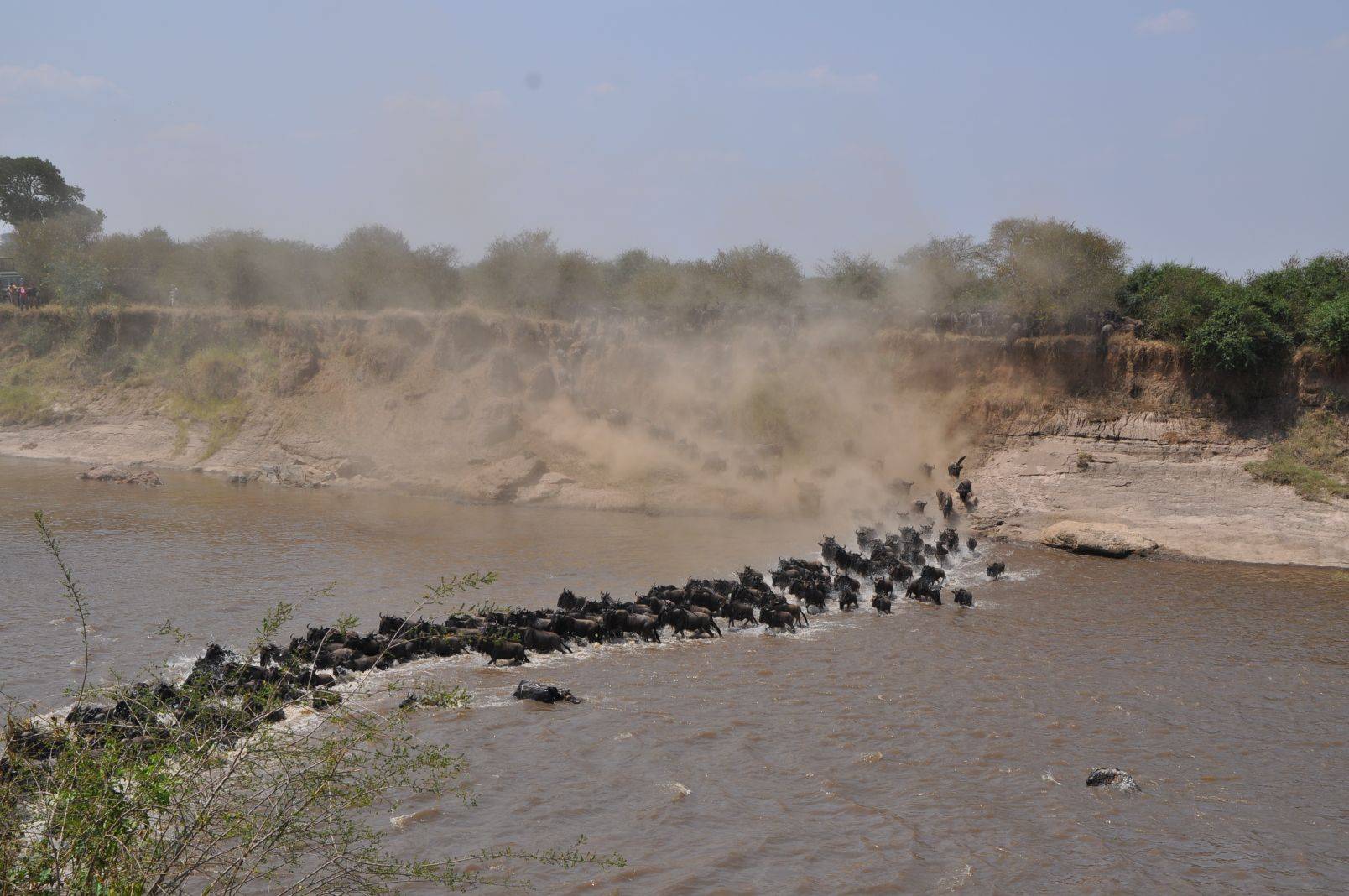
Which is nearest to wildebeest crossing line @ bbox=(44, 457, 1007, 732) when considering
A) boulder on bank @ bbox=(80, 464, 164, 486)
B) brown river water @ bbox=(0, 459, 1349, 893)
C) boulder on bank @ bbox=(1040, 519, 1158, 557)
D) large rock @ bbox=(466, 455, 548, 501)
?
brown river water @ bbox=(0, 459, 1349, 893)

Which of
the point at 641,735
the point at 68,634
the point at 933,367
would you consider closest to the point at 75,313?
the point at 68,634

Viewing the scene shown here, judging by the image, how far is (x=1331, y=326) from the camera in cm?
2641

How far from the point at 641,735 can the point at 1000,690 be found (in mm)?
5366

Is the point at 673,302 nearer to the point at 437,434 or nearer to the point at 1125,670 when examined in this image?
the point at 437,434

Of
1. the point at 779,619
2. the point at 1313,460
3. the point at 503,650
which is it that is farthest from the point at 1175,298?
the point at 503,650

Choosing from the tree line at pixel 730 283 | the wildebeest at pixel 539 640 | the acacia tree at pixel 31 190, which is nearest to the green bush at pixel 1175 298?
the tree line at pixel 730 283

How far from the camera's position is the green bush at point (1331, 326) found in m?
26.1

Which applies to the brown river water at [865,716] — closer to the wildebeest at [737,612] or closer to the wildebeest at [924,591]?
the wildebeest at [737,612]

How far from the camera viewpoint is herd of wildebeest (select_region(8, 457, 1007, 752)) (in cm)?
1005

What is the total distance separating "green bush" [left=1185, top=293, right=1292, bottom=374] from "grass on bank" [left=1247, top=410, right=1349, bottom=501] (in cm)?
218

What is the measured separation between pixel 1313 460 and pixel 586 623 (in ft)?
72.4

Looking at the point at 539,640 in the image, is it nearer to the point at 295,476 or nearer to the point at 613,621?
the point at 613,621

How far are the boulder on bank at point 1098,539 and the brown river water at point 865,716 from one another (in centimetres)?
55

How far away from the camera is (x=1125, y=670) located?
13914mm
